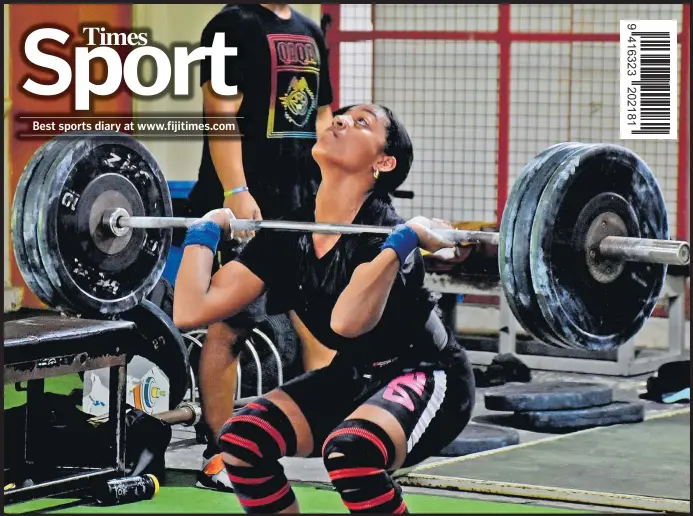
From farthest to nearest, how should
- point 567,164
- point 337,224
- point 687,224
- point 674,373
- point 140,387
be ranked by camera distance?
point 687,224, point 674,373, point 140,387, point 337,224, point 567,164

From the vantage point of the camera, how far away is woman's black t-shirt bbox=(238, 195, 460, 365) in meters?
3.88

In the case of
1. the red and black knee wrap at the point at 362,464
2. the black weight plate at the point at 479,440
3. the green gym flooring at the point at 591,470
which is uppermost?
the red and black knee wrap at the point at 362,464

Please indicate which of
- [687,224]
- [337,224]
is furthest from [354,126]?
[687,224]

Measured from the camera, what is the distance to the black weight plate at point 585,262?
11.9 feet

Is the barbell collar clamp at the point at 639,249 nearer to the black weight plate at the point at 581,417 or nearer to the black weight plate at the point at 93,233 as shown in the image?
the black weight plate at the point at 93,233

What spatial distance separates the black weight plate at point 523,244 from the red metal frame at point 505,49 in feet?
10.9

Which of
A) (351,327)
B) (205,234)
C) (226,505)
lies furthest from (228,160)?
(351,327)

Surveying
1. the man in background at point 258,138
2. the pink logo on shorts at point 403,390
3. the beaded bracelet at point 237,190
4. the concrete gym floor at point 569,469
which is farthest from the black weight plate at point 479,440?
the pink logo on shorts at point 403,390

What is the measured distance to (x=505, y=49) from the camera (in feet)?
23.3

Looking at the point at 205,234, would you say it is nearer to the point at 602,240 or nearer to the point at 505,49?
the point at 602,240

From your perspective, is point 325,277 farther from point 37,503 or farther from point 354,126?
point 37,503

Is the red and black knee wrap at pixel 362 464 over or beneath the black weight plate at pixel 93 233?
beneath

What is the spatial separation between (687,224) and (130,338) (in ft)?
11.5

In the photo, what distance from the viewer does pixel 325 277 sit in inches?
161
